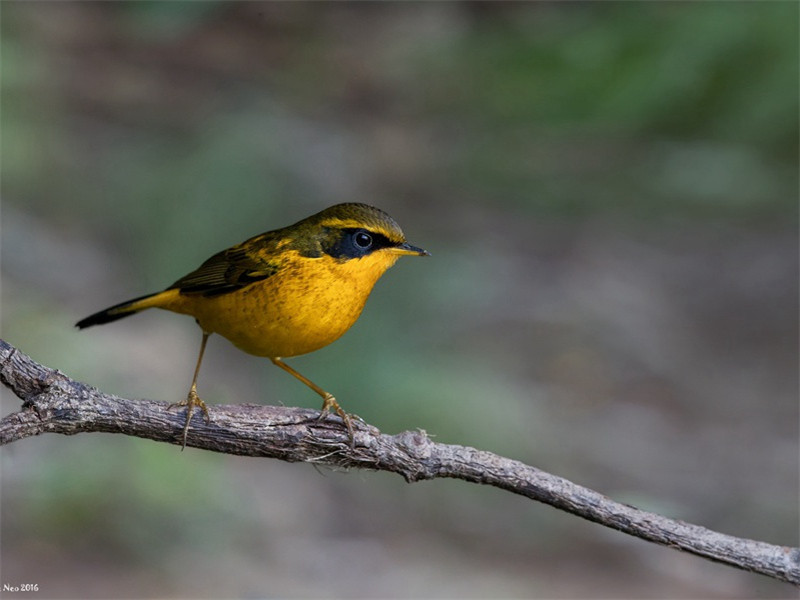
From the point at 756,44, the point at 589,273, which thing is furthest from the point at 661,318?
the point at 756,44

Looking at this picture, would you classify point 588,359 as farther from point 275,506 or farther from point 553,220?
point 275,506

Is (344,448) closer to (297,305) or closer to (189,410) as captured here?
(189,410)

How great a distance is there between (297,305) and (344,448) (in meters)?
0.82

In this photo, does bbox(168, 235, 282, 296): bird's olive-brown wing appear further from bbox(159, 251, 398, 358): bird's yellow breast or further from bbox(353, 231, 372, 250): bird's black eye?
bbox(353, 231, 372, 250): bird's black eye

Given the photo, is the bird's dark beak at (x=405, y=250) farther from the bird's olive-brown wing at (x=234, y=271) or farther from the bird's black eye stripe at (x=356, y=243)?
the bird's olive-brown wing at (x=234, y=271)

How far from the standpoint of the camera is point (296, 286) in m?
4.87

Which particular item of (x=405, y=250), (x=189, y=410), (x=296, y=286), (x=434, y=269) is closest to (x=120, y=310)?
(x=296, y=286)

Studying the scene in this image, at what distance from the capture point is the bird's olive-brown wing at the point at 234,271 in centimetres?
508

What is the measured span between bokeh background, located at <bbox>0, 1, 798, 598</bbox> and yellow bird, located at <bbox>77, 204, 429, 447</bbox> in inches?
140

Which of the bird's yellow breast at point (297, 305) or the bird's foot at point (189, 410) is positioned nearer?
the bird's foot at point (189, 410)

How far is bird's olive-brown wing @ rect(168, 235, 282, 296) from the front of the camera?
5.08m

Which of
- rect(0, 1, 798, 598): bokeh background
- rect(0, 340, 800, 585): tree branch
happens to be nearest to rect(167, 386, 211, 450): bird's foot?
rect(0, 340, 800, 585): tree branch

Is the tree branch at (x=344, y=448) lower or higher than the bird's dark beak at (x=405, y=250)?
lower

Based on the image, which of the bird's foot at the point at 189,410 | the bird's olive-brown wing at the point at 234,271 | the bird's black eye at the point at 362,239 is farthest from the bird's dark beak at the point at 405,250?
the bird's foot at the point at 189,410
